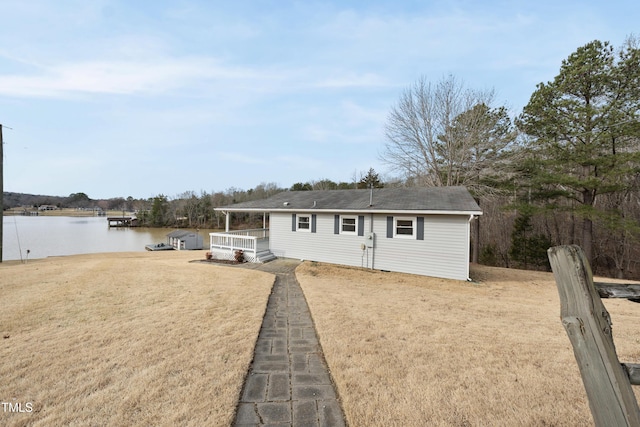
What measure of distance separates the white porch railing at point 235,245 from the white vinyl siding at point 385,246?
0.83 metres

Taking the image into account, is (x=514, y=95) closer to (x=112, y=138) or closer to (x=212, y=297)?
(x=212, y=297)

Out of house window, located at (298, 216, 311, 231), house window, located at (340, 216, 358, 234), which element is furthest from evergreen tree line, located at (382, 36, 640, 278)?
house window, located at (298, 216, 311, 231)

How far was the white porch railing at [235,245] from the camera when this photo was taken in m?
12.7

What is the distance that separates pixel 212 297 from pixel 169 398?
3.83 meters

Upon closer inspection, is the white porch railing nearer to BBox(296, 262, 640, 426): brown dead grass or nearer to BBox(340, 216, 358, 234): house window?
BBox(340, 216, 358, 234): house window

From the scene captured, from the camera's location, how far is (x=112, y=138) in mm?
23062

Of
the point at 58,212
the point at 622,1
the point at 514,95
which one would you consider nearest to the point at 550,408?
the point at 622,1

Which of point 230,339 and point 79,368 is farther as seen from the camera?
point 230,339

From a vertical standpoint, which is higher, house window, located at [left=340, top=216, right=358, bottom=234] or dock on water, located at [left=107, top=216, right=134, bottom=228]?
house window, located at [left=340, top=216, right=358, bottom=234]

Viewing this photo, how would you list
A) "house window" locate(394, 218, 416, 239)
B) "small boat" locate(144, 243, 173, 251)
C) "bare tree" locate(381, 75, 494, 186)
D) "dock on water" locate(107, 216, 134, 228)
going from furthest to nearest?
"dock on water" locate(107, 216, 134, 228), "small boat" locate(144, 243, 173, 251), "bare tree" locate(381, 75, 494, 186), "house window" locate(394, 218, 416, 239)

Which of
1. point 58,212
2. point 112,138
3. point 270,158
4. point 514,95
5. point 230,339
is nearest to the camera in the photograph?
point 230,339

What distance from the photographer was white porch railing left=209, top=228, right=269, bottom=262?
1271 cm

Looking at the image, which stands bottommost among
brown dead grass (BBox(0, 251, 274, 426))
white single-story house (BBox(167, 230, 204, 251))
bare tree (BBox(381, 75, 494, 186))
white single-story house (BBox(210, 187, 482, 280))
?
white single-story house (BBox(167, 230, 204, 251))

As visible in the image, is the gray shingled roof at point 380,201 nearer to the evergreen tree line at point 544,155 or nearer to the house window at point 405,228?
the house window at point 405,228
